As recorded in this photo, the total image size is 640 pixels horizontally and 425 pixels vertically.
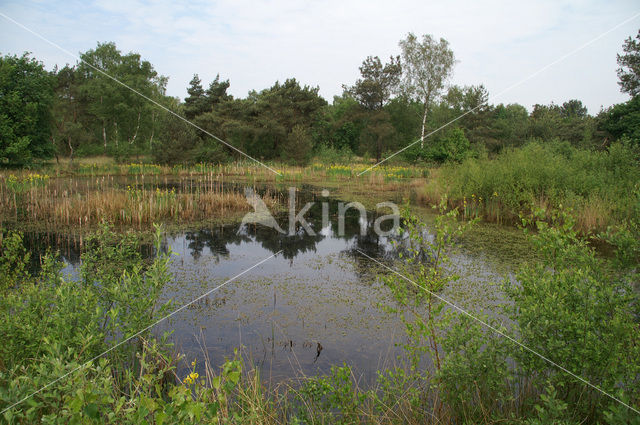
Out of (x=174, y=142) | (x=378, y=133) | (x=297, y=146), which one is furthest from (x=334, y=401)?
(x=378, y=133)

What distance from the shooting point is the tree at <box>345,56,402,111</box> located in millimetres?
30891

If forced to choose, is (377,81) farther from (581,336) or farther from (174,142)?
(581,336)

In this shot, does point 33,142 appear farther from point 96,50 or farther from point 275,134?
point 96,50

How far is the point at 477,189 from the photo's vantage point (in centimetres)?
1171

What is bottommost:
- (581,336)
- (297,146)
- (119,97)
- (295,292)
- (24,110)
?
(295,292)

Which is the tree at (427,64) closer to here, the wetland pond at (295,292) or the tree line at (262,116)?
the tree line at (262,116)

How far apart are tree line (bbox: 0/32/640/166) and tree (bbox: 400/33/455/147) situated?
0.24 feet

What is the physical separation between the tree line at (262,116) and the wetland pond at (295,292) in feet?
49.3

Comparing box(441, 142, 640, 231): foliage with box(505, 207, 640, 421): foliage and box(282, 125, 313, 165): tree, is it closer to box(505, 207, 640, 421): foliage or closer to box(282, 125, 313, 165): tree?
box(505, 207, 640, 421): foliage

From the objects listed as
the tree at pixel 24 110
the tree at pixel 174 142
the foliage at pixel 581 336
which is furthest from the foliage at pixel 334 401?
the tree at pixel 174 142

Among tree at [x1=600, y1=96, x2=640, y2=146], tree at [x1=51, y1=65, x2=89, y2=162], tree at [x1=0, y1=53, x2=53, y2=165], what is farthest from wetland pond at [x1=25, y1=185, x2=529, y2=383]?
tree at [x1=51, y1=65, x2=89, y2=162]

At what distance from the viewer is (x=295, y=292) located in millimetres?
5805

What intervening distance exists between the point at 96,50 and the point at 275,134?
64.6ft

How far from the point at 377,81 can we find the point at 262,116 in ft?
31.7
